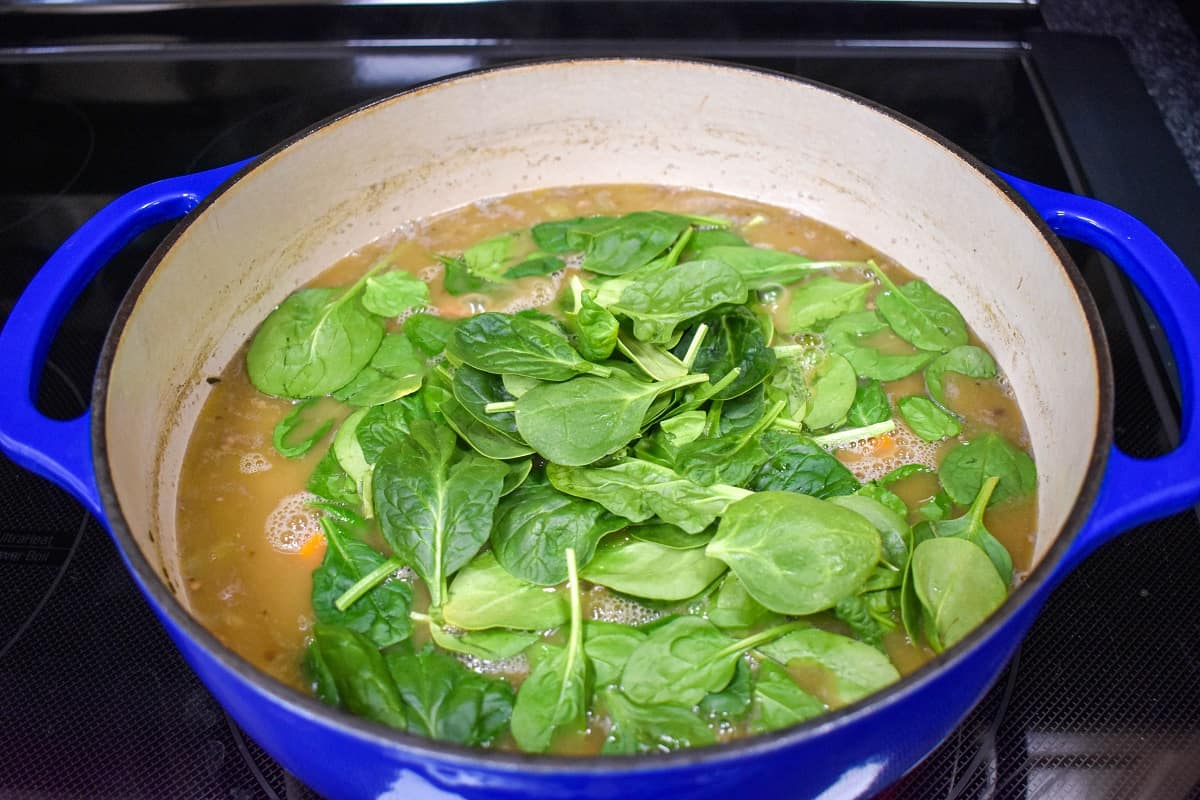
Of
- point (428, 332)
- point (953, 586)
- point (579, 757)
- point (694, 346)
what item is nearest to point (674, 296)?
point (694, 346)

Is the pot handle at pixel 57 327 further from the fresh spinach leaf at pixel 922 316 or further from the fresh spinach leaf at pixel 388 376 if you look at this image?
the fresh spinach leaf at pixel 922 316

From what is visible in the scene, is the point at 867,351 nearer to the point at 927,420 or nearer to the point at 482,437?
the point at 927,420

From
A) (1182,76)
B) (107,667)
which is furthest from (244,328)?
→ (1182,76)

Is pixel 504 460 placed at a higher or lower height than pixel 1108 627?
higher

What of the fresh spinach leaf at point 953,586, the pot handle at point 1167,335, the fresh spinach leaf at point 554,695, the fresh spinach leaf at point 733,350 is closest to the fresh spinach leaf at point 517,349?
the fresh spinach leaf at point 733,350

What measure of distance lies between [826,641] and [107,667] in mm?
653

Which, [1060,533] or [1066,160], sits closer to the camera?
[1060,533]

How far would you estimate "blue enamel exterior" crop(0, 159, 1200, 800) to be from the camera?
606mm

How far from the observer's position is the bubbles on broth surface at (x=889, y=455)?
1.01 metres

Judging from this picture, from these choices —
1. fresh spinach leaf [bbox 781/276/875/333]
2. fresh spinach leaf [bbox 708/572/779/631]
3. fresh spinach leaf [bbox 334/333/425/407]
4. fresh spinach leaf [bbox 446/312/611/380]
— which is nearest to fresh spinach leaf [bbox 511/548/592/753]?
fresh spinach leaf [bbox 708/572/779/631]

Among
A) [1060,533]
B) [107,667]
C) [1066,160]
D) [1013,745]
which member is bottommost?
[1013,745]

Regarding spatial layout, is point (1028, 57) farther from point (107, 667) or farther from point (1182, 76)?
point (107, 667)

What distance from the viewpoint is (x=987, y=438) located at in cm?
102

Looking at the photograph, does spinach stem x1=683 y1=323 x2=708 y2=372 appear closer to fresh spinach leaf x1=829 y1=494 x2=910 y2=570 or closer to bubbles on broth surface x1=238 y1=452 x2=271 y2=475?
fresh spinach leaf x1=829 y1=494 x2=910 y2=570
